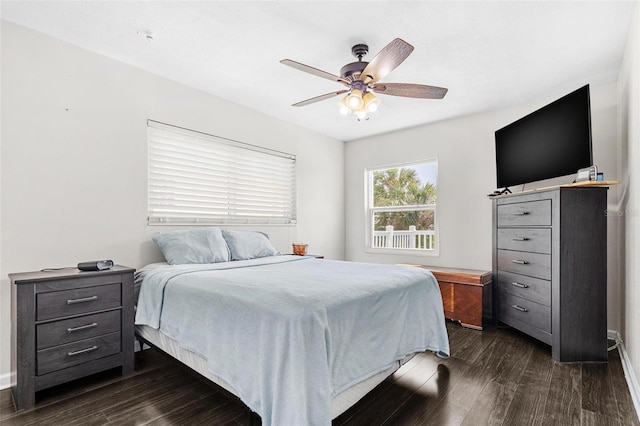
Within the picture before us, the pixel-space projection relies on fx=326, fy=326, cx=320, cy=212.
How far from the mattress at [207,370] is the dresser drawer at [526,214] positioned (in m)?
1.72

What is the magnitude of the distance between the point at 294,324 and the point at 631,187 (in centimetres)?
267

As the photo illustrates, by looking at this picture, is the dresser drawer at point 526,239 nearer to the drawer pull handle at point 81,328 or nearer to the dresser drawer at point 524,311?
the dresser drawer at point 524,311

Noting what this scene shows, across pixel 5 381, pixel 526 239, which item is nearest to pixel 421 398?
pixel 526 239

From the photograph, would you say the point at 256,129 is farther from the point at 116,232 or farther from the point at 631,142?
the point at 631,142

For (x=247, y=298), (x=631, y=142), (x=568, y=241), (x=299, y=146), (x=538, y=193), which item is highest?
(x=299, y=146)

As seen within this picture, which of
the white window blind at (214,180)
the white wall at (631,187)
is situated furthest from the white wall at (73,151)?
the white wall at (631,187)

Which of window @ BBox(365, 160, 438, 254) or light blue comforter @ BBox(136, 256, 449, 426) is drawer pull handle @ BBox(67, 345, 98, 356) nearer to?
light blue comforter @ BBox(136, 256, 449, 426)

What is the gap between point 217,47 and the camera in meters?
2.61

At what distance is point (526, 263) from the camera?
2998mm

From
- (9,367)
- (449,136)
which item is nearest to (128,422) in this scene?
(9,367)

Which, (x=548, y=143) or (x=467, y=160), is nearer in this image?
(x=548, y=143)

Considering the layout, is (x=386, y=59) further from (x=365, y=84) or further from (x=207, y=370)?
(x=207, y=370)

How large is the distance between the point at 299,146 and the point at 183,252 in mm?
2394

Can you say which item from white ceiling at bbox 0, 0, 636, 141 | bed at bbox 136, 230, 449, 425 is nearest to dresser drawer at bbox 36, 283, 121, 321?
bed at bbox 136, 230, 449, 425
